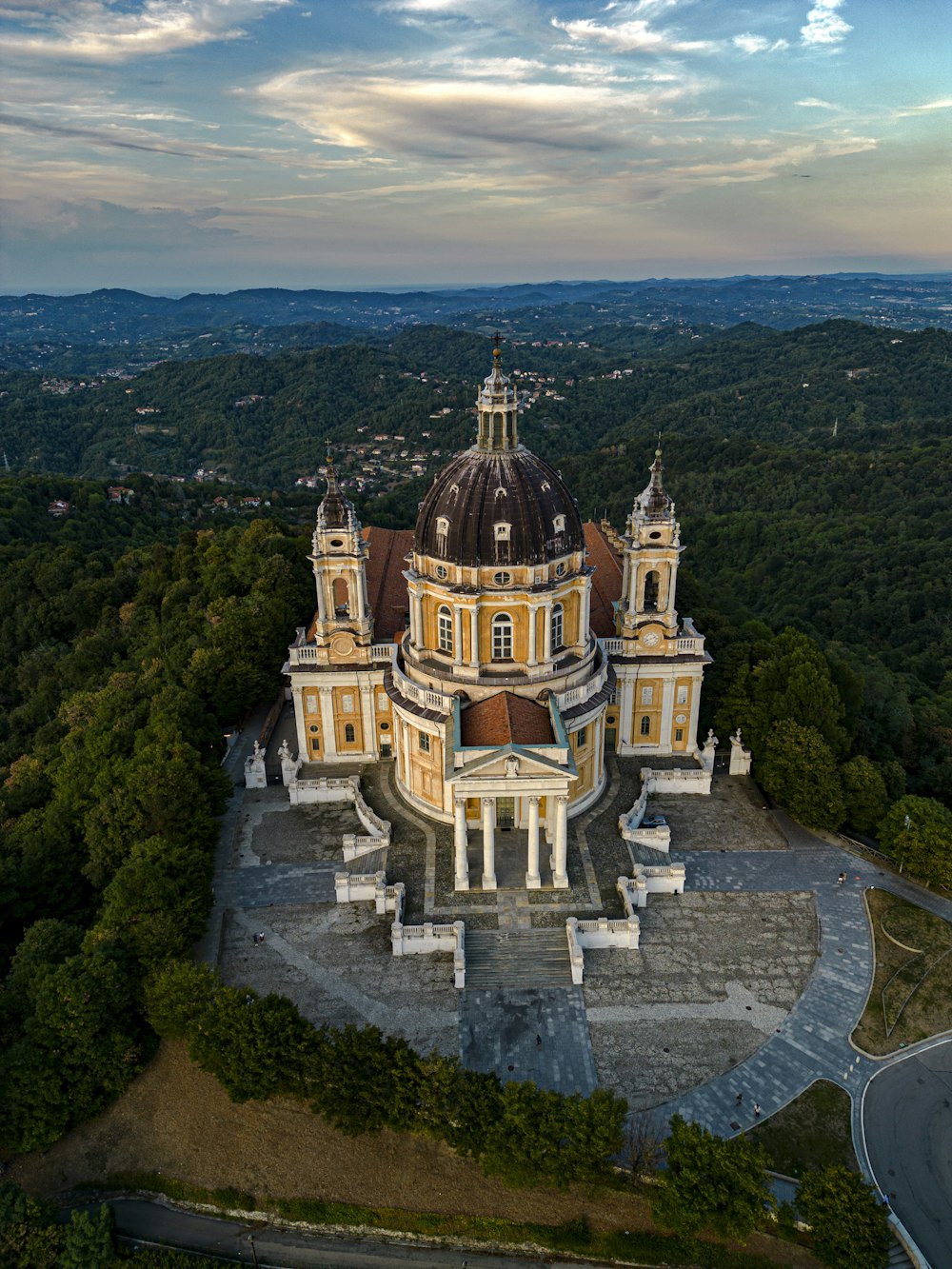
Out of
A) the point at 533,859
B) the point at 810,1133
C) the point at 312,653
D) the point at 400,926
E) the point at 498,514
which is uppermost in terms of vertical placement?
the point at 498,514

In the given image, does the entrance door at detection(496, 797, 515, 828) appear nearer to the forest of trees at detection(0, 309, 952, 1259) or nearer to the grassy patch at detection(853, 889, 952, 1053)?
the forest of trees at detection(0, 309, 952, 1259)

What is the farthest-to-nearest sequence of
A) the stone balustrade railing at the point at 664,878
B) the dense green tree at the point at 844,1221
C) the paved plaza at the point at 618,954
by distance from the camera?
the stone balustrade railing at the point at 664,878 < the paved plaza at the point at 618,954 < the dense green tree at the point at 844,1221

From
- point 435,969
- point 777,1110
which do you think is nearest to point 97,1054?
point 435,969

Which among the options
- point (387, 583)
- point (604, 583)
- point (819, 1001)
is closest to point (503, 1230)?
point (819, 1001)

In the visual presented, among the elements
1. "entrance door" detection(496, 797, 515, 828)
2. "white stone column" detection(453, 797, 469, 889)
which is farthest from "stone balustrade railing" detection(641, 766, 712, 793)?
"white stone column" detection(453, 797, 469, 889)

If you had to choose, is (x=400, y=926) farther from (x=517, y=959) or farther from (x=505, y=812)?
(x=505, y=812)

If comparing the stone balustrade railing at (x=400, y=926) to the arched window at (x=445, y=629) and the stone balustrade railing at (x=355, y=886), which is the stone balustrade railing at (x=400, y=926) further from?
the arched window at (x=445, y=629)

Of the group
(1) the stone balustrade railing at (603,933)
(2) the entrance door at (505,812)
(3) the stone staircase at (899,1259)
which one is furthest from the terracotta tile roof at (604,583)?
(3) the stone staircase at (899,1259)
